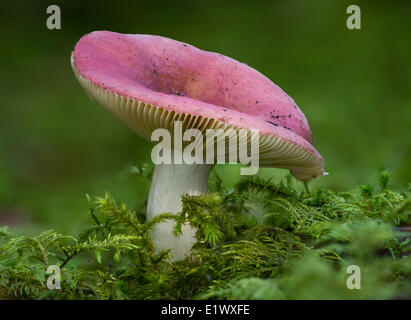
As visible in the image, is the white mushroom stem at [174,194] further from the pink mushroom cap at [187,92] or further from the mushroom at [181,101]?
the pink mushroom cap at [187,92]

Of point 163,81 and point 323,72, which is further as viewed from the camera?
point 323,72

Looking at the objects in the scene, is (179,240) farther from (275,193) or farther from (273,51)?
(273,51)

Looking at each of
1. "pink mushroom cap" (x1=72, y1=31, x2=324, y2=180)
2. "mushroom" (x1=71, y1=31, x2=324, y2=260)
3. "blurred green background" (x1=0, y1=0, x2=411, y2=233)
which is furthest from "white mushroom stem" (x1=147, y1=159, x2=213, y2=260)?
"blurred green background" (x1=0, y1=0, x2=411, y2=233)

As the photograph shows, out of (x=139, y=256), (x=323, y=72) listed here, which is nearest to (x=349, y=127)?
(x=323, y=72)

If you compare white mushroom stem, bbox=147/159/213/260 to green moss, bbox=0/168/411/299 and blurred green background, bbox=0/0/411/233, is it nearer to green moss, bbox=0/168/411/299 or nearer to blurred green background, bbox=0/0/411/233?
green moss, bbox=0/168/411/299

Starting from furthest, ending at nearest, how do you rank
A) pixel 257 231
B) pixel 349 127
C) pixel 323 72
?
pixel 323 72 → pixel 349 127 → pixel 257 231

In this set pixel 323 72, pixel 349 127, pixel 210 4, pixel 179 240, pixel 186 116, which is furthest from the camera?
pixel 210 4

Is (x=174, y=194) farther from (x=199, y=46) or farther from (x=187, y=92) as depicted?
(x=199, y=46)

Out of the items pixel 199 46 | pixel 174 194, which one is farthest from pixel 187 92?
pixel 199 46
